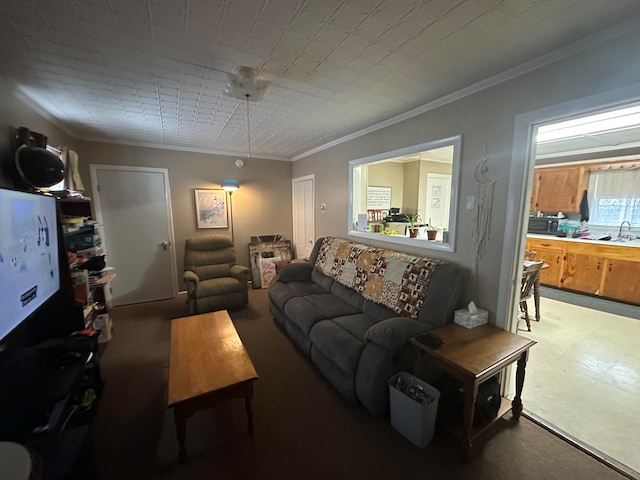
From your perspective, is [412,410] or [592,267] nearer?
[412,410]

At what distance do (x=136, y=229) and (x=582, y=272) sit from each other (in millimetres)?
7183

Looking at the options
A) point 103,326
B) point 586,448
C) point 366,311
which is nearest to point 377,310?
point 366,311

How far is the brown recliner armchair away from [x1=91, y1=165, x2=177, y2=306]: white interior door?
21.4 inches

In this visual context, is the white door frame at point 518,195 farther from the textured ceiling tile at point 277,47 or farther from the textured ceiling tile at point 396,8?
the textured ceiling tile at point 396,8

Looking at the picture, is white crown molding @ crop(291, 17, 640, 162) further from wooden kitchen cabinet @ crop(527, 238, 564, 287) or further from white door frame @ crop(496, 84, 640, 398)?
wooden kitchen cabinet @ crop(527, 238, 564, 287)

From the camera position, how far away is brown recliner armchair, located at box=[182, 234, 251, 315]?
347 cm

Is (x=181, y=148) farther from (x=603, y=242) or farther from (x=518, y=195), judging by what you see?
(x=603, y=242)

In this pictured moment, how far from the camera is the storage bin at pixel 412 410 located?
1.61 meters

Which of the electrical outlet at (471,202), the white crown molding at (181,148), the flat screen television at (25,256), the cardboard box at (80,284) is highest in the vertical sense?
the white crown molding at (181,148)

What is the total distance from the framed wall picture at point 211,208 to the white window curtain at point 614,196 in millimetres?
6443

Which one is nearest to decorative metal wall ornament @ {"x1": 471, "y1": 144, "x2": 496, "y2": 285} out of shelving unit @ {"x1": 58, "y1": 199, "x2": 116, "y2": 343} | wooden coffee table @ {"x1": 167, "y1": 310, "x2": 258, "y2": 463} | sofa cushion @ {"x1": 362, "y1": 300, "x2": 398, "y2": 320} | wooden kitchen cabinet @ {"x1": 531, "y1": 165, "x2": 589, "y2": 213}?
sofa cushion @ {"x1": 362, "y1": 300, "x2": 398, "y2": 320}

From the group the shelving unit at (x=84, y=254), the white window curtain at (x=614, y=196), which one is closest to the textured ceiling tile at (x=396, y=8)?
the shelving unit at (x=84, y=254)

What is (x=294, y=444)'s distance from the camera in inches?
66.0

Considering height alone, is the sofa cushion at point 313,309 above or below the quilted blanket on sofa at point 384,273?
below
